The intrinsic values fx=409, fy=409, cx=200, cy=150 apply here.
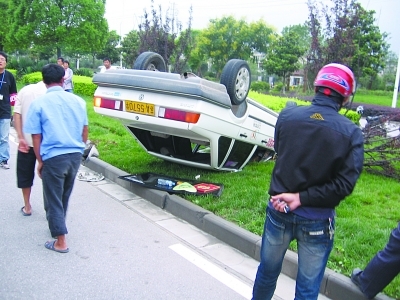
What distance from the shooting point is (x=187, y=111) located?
496cm

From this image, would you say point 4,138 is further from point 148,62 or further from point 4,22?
point 4,22

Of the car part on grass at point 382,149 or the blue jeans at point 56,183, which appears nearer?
the blue jeans at point 56,183

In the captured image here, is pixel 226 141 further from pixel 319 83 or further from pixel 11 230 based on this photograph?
pixel 319 83

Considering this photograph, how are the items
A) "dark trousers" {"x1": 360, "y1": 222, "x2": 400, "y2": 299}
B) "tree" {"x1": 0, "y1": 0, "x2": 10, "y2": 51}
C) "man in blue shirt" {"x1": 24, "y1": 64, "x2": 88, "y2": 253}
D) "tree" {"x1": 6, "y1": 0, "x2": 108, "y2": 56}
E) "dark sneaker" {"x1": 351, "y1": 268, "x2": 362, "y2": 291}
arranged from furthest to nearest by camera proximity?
"tree" {"x1": 0, "y1": 0, "x2": 10, "y2": 51} < "tree" {"x1": 6, "y1": 0, "x2": 108, "y2": 56} < "man in blue shirt" {"x1": 24, "y1": 64, "x2": 88, "y2": 253} < "dark sneaker" {"x1": 351, "y1": 268, "x2": 362, "y2": 291} < "dark trousers" {"x1": 360, "y1": 222, "x2": 400, "y2": 299}

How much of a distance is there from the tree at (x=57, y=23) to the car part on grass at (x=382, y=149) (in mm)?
20185

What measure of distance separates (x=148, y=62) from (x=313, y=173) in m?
4.43

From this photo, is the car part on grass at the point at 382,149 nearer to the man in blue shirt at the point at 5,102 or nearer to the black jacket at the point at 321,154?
the black jacket at the point at 321,154

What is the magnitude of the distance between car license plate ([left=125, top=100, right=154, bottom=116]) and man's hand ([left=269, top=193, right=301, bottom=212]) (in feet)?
9.75

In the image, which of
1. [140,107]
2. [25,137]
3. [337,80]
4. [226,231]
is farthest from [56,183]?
[337,80]

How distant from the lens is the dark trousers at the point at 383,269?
3.12 meters

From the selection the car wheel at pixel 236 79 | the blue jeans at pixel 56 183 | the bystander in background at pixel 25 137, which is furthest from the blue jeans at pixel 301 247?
the car wheel at pixel 236 79

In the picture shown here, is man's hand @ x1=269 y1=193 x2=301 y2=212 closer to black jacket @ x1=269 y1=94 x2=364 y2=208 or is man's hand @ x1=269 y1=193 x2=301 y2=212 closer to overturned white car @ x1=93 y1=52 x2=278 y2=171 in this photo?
black jacket @ x1=269 y1=94 x2=364 y2=208

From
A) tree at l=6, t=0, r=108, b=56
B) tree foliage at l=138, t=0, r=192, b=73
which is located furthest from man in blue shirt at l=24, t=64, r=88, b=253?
tree at l=6, t=0, r=108, b=56

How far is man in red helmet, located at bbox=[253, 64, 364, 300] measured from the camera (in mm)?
2354
